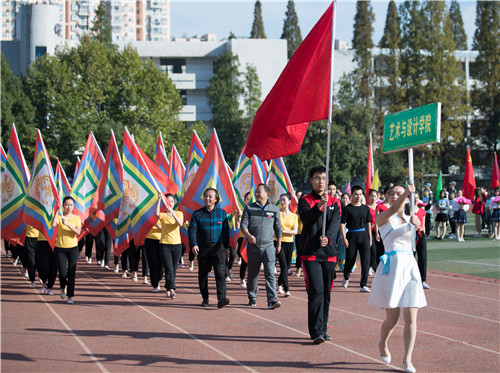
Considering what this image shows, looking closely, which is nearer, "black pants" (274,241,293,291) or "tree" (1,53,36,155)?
"black pants" (274,241,293,291)

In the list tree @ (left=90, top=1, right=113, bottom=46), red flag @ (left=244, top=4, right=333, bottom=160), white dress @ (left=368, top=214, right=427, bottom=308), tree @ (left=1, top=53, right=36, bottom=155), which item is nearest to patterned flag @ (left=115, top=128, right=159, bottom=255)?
red flag @ (left=244, top=4, right=333, bottom=160)

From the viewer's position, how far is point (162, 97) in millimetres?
47938

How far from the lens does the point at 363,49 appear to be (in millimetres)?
60781

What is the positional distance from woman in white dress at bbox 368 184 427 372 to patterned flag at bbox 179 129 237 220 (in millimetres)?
5824

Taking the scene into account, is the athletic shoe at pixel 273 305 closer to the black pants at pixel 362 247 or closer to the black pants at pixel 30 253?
the black pants at pixel 362 247

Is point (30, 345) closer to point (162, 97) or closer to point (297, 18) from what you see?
point (162, 97)

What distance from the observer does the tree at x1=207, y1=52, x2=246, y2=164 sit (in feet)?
197

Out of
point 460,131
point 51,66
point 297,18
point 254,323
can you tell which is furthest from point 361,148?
point 254,323

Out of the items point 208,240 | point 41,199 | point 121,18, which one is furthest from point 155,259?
point 121,18

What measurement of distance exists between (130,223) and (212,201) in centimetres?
263

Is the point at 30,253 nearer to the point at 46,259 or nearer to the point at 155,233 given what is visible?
the point at 46,259

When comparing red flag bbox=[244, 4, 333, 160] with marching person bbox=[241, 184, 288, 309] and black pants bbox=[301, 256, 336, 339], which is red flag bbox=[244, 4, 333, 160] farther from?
marching person bbox=[241, 184, 288, 309]

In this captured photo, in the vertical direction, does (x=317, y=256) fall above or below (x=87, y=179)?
below

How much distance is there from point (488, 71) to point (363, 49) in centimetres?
1091
